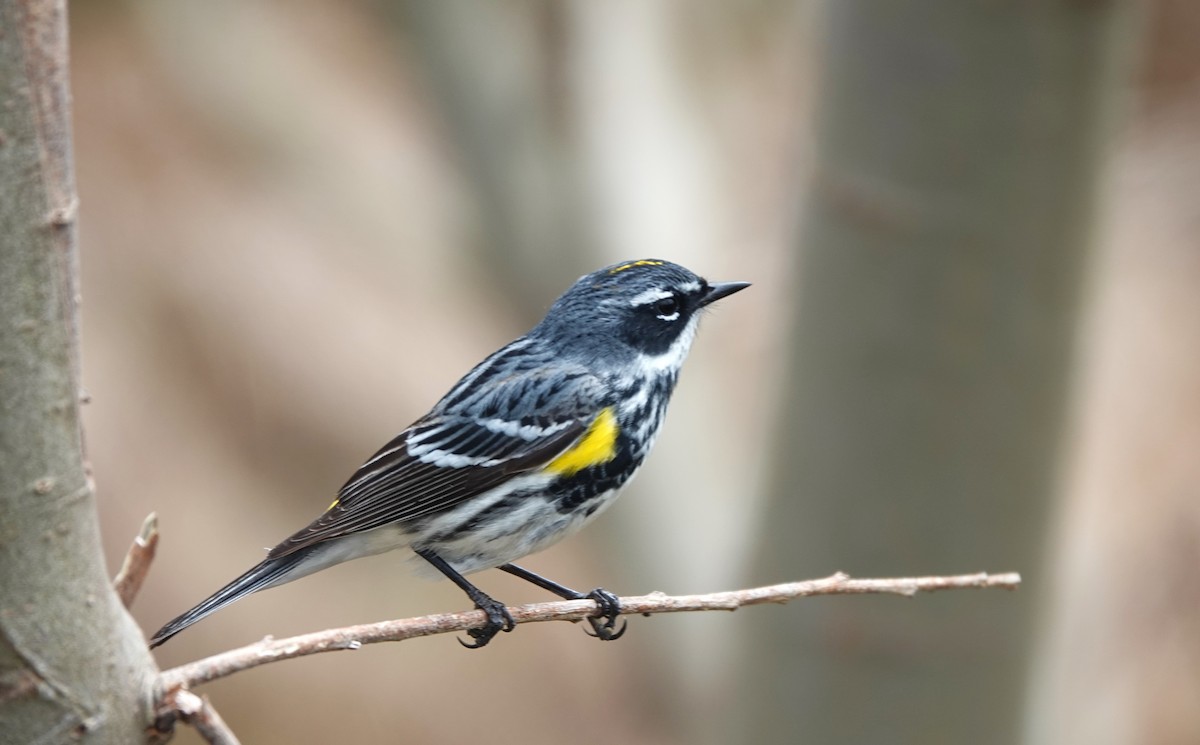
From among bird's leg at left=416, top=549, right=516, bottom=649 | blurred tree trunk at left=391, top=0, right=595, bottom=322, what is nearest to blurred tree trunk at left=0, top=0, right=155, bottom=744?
bird's leg at left=416, top=549, right=516, bottom=649

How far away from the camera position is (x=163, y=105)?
28.2ft

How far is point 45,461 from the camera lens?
1372 millimetres

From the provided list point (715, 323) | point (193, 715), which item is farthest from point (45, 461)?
point (715, 323)

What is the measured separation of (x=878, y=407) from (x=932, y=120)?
792 millimetres

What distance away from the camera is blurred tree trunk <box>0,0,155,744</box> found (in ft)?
4.25

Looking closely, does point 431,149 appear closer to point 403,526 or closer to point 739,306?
point 739,306

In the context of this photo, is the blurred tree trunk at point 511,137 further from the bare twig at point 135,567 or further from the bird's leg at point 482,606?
the bare twig at point 135,567

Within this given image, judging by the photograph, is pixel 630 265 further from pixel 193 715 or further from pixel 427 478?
pixel 193 715

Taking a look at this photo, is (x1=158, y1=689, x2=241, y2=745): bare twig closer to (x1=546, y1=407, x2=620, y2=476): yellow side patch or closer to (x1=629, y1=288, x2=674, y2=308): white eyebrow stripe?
(x1=546, y1=407, x2=620, y2=476): yellow side patch

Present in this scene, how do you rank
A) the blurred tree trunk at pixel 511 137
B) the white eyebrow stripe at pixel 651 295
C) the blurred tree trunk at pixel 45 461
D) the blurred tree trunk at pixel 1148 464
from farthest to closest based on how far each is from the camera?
the blurred tree trunk at pixel 1148 464 → the blurred tree trunk at pixel 511 137 → the white eyebrow stripe at pixel 651 295 → the blurred tree trunk at pixel 45 461

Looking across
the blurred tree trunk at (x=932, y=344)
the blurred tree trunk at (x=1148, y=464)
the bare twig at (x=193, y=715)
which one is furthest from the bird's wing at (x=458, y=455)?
the blurred tree trunk at (x=1148, y=464)

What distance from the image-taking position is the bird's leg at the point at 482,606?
2.07 meters

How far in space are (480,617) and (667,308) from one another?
0.79m

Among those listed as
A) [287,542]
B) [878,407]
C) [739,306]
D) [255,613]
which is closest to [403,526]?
[287,542]
